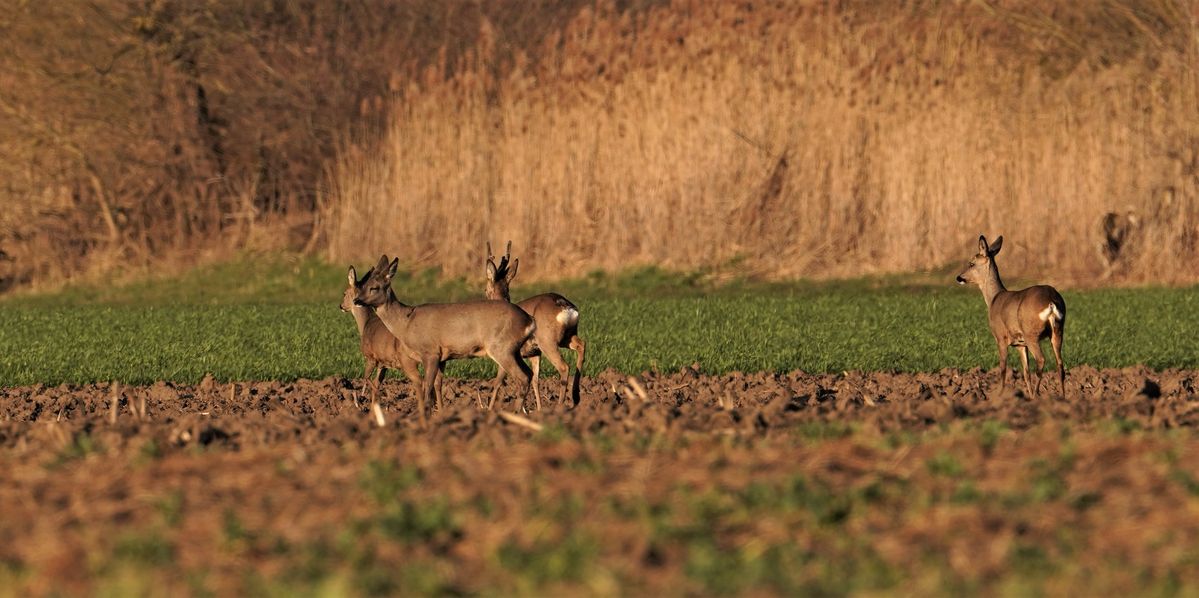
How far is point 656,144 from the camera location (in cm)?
2930

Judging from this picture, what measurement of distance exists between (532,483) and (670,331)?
1302cm

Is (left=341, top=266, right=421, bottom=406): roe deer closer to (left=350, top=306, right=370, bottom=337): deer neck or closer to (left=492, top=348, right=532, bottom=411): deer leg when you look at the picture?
(left=350, top=306, right=370, bottom=337): deer neck

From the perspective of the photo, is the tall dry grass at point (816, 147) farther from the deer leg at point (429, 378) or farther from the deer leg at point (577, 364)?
the deer leg at point (429, 378)

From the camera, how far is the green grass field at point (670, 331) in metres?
17.6

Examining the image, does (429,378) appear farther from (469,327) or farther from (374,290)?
(374,290)

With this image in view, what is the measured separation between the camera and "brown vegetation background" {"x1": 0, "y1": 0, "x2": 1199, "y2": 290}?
26.6 m

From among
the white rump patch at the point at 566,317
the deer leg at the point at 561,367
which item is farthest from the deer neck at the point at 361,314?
the white rump patch at the point at 566,317

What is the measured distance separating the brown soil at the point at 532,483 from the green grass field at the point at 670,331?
599 centimetres

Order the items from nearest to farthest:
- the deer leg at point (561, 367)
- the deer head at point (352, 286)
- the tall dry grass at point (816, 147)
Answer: the deer leg at point (561, 367) → the deer head at point (352, 286) → the tall dry grass at point (816, 147)

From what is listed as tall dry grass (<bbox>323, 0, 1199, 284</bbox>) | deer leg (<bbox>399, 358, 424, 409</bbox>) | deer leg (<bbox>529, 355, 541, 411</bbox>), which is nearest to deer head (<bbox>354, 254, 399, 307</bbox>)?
deer leg (<bbox>399, 358, 424, 409</bbox>)

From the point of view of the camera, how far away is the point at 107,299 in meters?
32.7

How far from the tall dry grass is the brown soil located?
14789mm

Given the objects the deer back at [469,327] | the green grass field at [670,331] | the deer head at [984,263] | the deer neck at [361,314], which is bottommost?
the green grass field at [670,331]

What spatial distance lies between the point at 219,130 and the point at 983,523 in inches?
1252
